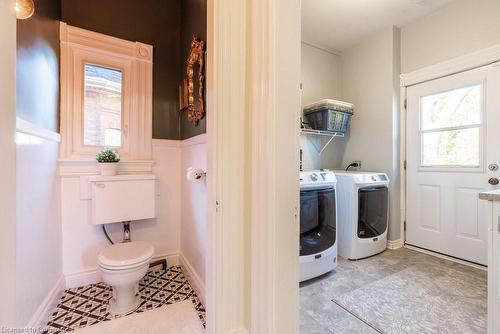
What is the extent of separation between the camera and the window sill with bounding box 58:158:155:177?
1.72 metres

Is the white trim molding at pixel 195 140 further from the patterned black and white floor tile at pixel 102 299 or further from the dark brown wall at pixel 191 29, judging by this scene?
the patterned black and white floor tile at pixel 102 299

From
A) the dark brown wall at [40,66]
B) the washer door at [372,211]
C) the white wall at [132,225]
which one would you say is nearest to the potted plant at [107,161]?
the white wall at [132,225]

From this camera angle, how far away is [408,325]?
54.4 inches

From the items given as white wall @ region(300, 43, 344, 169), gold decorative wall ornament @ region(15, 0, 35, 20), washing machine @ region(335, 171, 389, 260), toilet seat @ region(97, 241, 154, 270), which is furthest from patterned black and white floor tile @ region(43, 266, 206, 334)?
white wall @ region(300, 43, 344, 169)

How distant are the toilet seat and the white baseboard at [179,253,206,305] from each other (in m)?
0.40

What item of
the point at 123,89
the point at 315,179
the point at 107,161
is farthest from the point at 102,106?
the point at 315,179

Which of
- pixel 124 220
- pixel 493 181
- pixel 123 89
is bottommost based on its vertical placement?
pixel 124 220

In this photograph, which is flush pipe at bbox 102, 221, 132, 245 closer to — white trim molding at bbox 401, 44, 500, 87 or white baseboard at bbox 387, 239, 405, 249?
white baseboard at bbox 387, 239, 405, 249

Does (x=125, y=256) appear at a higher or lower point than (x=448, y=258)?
higher

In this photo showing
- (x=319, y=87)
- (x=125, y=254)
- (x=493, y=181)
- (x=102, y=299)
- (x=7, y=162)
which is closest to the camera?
(x=7, y=162)

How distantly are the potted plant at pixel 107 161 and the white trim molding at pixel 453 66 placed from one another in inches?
125

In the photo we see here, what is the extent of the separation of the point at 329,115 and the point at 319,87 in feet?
2.16

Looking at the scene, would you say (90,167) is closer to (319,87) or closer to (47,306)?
(47,306)

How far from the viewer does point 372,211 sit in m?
2.41
